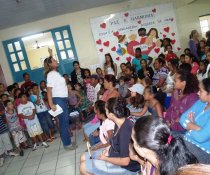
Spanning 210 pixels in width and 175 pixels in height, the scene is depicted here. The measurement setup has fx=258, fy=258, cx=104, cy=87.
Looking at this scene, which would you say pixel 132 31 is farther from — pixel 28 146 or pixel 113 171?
pixel 113 171

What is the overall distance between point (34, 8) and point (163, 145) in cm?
513

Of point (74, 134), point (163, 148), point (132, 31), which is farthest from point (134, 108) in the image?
point (132, 31)

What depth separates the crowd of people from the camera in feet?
4.84

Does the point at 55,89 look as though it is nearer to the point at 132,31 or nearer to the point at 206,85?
the point at 206,85

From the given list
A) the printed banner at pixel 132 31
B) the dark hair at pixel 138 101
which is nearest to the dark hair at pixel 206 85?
the dark hair at pixel 138 101

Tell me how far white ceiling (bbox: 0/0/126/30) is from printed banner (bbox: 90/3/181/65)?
1.85ft

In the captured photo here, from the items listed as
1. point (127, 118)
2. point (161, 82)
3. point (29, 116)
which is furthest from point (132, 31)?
point (127, 118)

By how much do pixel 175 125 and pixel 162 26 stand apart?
18.1 ft

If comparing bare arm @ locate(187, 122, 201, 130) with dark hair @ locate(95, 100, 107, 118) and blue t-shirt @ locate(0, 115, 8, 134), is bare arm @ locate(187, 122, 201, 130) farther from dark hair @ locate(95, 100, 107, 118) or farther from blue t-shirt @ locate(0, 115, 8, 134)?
blue t-shirt @ locate(0, 115, 8, 134)

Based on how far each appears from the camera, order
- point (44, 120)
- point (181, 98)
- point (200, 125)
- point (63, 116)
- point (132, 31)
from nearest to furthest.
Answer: point (200, 125) < point (181, 98) < point (63, 116) < point (44, 120) < point (132, 31)

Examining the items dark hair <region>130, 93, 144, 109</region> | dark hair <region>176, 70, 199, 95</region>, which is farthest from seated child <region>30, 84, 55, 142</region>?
dark hair <region>176, 70, 199, 95</region>

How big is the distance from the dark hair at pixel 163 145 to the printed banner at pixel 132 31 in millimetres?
6066

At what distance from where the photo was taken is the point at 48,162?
13.9 ft

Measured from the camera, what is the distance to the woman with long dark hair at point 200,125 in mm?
2023
